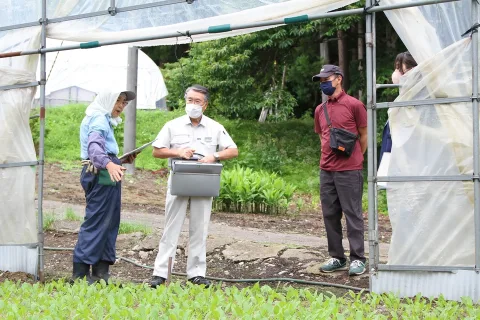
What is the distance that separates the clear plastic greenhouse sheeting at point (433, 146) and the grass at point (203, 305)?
1.47ft

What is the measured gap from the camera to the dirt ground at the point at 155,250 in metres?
8.77

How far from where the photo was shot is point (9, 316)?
5.83 m

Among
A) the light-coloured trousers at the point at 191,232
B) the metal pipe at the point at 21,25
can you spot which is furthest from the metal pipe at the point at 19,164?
the light-coloured trousers at the point at 191,232

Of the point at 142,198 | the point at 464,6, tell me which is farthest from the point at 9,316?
the point at 142,198

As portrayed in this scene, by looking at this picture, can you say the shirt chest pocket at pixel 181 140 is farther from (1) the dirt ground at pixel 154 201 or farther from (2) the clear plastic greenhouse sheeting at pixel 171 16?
(1) the dirt ground at pixel 154 201

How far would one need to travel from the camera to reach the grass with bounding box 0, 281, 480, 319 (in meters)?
5.85

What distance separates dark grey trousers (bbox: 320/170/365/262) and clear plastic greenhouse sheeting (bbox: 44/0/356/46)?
155 cm

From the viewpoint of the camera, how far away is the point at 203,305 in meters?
6.18

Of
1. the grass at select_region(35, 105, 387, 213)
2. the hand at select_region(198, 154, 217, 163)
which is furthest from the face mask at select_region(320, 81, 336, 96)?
the grass at select_region(35, 105, 387, 213)

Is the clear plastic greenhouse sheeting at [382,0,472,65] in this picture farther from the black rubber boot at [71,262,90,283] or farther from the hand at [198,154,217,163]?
the black rubber boot at [71,262,90,283]

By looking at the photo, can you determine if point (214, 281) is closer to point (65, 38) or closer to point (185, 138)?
point (185, 138)

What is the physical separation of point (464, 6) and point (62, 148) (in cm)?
1660

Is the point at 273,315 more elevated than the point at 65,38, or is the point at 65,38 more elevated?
the point at 65,38

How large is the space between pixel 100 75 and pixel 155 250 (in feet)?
63.7
